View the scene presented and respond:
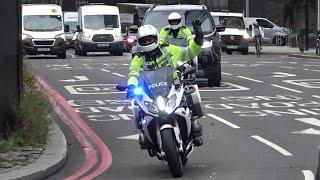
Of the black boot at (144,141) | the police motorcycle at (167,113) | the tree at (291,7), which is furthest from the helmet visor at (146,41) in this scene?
the tree at (291,7)

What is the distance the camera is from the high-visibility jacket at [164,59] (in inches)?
362

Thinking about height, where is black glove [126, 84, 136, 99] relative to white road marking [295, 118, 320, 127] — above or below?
above

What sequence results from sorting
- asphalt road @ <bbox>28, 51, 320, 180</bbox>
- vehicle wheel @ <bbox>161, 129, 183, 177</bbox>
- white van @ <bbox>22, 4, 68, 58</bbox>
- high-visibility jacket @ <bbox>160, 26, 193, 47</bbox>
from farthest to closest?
white van @ <bbox>22, 4, 68, 58</bbox> → high-visibility jacket @ <bbox>160, 26, 193, 47</bbox> → asphalt road @ <bbox>28, 51, 320, 180</bbox> → vehicle wheel @ <bbox>161, 129, 183, 177</bbox>

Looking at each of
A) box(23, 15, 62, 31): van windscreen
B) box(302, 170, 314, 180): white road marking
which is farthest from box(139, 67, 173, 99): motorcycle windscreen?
box(23, 15, 62, 31): van windscreen

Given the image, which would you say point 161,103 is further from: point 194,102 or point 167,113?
point 194,102

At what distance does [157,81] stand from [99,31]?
30715 mm

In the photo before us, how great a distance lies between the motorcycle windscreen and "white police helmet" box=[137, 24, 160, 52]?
0.31 metres

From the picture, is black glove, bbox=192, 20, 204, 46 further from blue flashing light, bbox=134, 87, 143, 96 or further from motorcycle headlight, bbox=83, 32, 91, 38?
motorcycle headlight, bbox=83, 32, 91, 38

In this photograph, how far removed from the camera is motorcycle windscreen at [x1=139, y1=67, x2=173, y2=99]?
29.1ft

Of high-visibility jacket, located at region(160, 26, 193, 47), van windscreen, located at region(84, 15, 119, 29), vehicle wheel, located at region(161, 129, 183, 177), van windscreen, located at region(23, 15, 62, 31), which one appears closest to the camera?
vehicle wheel, located at region(161, 129, 183, 177)

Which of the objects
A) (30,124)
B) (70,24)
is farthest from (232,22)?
(30,124)

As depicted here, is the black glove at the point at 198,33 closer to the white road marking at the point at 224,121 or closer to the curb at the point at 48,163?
the curb at the point at 48,163

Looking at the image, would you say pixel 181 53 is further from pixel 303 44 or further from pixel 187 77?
pixel 303 44

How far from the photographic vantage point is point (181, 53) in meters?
9.50
